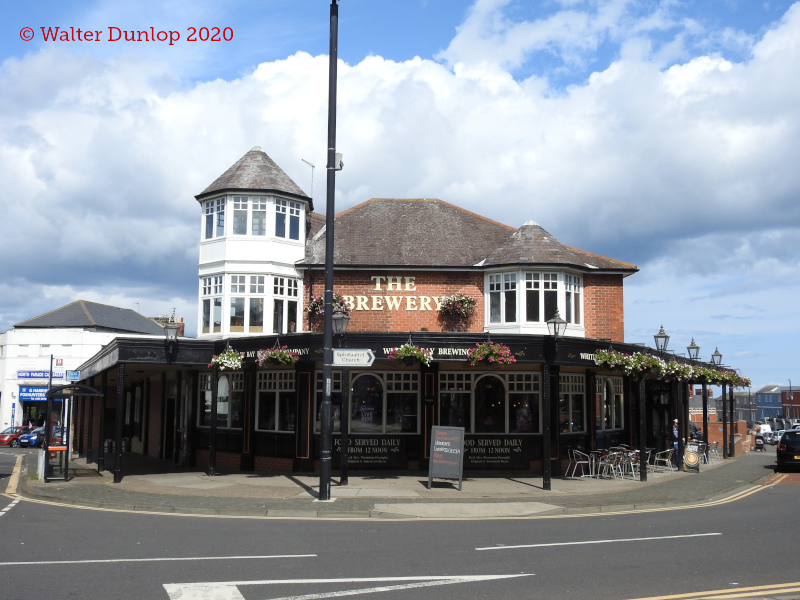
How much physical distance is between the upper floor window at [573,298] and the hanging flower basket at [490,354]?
7249 millimetres

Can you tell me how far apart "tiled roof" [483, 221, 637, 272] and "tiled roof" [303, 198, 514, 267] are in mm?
951

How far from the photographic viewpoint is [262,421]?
2138 cm

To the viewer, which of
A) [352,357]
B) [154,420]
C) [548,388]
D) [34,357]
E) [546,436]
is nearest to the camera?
[352,357]

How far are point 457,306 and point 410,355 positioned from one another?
770cm

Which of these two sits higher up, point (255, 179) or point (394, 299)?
point (255, 179)

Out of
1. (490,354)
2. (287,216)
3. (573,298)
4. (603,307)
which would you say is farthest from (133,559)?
→ (603,307)

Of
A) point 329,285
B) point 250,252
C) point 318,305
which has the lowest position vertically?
point 329,285

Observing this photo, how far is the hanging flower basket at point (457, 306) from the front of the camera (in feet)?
81.4

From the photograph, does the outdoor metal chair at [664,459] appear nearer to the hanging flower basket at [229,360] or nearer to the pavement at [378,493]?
the pavement at [378,493]

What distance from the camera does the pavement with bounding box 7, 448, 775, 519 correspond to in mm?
14000

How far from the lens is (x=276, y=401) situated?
829 inches

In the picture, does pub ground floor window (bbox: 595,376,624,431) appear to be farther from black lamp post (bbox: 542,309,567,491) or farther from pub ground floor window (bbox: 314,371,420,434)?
pub ground floor window (bbox: 314,371,420,434)

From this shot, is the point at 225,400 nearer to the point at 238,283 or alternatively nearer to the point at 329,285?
the point at 238,283

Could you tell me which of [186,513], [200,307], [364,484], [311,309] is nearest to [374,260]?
[311,309]
